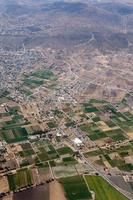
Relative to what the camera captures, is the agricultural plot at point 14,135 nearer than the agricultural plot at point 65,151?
No

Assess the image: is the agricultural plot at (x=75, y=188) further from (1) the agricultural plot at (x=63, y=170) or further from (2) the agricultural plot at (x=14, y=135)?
(2) the agricultural plot at (x=14, y=135)

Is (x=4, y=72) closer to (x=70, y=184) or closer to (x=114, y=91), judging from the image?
(x=114, y=91)

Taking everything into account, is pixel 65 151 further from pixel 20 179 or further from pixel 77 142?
pixel 20 179

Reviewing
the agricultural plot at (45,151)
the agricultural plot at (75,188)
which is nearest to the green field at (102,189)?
the agricultural plot at (75,188)

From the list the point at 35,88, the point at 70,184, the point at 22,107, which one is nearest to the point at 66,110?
the point at 22,107

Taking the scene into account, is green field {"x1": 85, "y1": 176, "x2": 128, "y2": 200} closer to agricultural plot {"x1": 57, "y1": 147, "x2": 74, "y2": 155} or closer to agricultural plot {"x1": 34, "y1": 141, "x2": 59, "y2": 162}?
agricultural plot {"x1": 57, "y1": 147, "x2": 74, "y2": 155}

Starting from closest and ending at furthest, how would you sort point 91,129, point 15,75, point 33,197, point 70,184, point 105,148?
point 33,197, point 70,184, point 105,148, point 91,129, point 15,75
